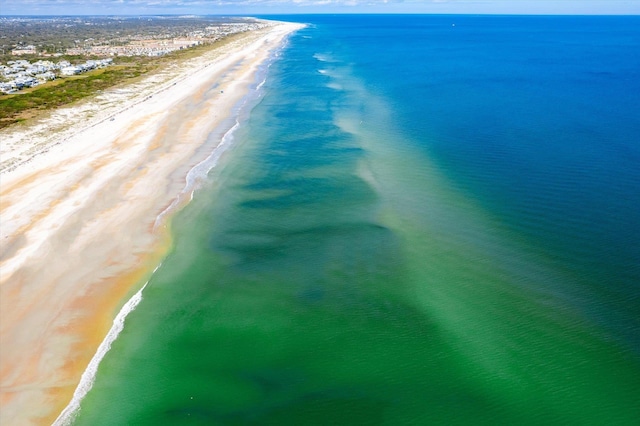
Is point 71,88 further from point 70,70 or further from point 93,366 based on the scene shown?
point 93,366

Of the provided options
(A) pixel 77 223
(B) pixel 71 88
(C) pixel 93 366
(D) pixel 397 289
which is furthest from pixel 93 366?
(B) pixel 71 88

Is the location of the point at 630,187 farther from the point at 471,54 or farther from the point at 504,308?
the point at 471,54

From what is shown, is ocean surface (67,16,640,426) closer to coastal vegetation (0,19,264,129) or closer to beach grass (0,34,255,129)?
beach grass (0,34,255,129)

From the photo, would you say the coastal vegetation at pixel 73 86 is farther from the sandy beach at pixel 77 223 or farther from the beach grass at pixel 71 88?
the sandy beach at pixel 77 223

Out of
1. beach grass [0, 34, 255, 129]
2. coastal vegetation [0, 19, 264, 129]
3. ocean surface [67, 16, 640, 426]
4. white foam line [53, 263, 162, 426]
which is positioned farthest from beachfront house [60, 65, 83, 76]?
white foam line [53, 263, 162, 426]

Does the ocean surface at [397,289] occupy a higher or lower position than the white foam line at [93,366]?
higher

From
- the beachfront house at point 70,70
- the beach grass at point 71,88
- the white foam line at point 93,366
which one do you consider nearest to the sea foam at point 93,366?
the white foam line at point 93,366

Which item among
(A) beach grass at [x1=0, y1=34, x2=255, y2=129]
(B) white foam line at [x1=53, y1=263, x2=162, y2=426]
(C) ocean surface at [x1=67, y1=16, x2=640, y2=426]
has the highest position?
(A) beach grass at [x1=0, y1=34, x2=255, y2=129]
